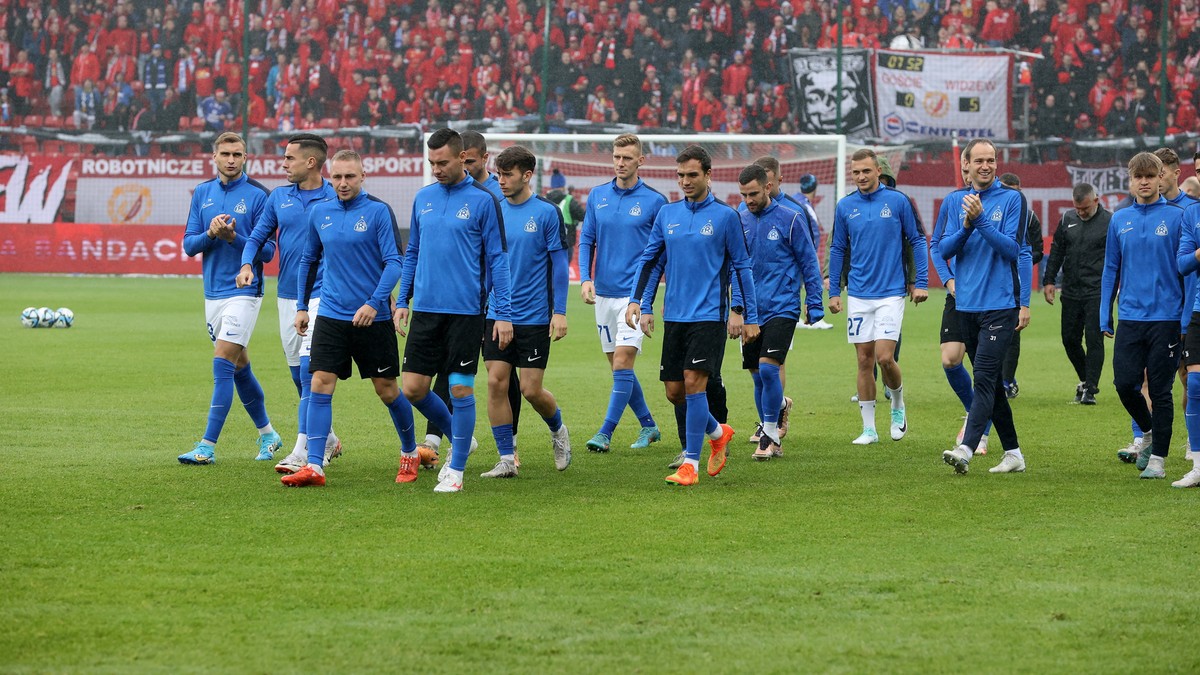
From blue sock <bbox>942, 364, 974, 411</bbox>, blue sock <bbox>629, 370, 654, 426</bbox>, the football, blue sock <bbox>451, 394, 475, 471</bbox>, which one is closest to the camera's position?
blue sock <bbox>451, 394, 475, 471</bbox>

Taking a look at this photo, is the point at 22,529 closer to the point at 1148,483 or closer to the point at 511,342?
the point at 511,342

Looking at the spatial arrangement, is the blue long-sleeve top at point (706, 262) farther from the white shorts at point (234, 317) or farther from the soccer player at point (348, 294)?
the white shorts at point (234, 317)

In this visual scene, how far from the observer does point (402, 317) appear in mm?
7703

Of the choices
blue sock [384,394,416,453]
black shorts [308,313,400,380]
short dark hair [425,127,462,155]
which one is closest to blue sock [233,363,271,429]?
black shorts [308,313,400,380]

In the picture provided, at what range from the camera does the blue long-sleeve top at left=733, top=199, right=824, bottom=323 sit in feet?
32.4

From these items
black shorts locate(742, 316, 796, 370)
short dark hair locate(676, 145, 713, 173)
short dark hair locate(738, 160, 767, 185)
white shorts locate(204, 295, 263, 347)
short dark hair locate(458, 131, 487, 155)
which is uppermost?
short dark hair locate(458, 131, 487, 155)

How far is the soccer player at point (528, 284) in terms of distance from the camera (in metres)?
8.45

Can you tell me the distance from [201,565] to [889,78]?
22.9 metres

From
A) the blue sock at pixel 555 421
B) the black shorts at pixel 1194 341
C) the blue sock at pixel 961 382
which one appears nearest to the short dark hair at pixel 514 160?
the blue sock at pixel 555 421

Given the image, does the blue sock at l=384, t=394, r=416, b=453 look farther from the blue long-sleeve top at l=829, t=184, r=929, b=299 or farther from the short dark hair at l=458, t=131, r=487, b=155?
the blue long-sleeve top at l=829, t=184, r=929, b=299

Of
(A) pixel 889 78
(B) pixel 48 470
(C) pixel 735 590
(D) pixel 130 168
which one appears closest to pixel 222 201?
(B) pixel 48 470

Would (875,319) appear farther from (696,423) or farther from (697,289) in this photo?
(696,423)

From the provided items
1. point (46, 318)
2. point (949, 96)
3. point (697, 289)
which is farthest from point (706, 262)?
point (949, 96)

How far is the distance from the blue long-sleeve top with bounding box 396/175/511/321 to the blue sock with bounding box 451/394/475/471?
0.50 m
